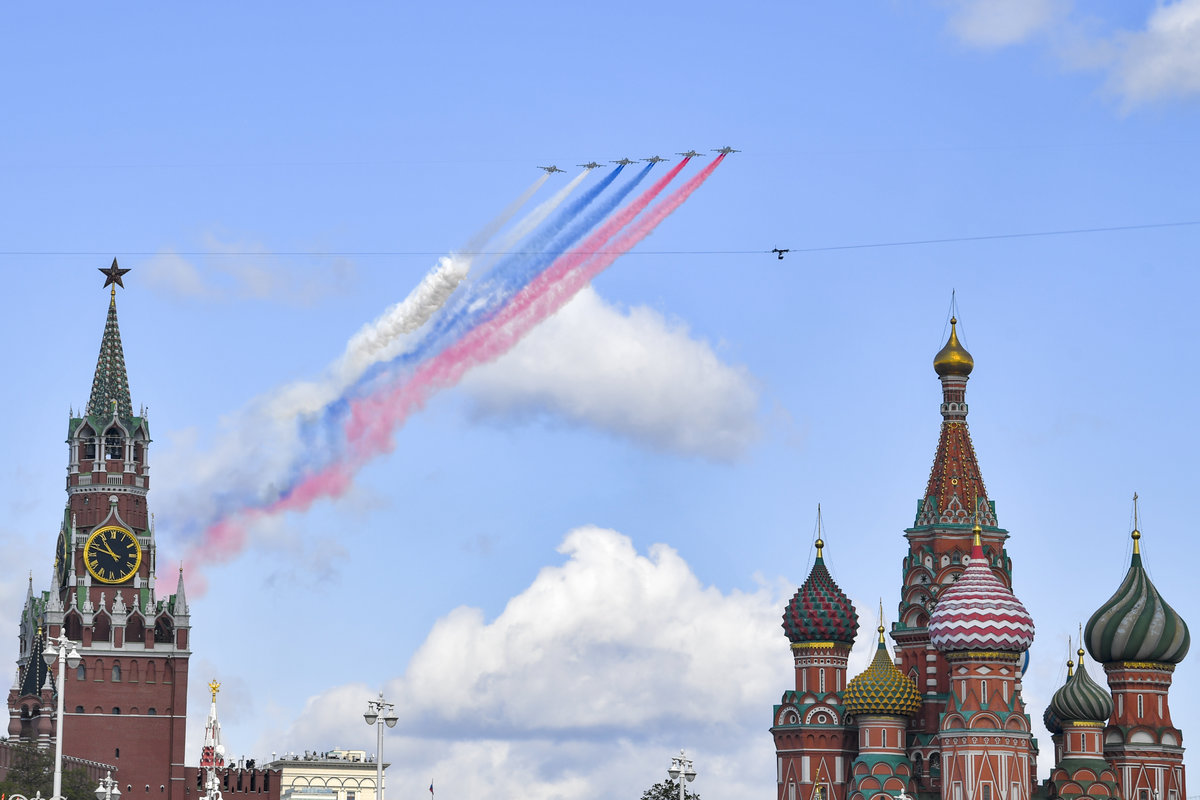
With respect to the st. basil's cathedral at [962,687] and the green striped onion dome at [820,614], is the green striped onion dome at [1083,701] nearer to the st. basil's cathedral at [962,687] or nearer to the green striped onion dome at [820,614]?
the st. basil's cathedral at [962,687]

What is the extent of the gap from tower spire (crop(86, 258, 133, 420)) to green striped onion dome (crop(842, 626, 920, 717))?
69.4 meters

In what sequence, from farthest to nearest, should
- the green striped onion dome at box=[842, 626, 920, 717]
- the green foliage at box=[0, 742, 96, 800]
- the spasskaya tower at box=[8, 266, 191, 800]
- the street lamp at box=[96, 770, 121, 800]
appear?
1. the spasskaya tower at box=[8, 266, 191, 800]
2. the green foliage at box=[0, 742, 96, 800]
3. the green striped onion dome at box=[842, 626, 920, 717]
4. the street lamp at box=[96, 770, 121, 800]

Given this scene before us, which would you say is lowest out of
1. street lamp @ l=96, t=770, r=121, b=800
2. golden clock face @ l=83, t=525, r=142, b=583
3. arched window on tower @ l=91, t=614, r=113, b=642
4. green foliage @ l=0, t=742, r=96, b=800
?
street lamp @ l=96, t=770, r=121, b=800

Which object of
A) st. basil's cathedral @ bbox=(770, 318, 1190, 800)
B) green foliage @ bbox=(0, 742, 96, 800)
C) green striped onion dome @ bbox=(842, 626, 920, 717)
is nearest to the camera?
st. basil's cathedral @ bbox=(770, 318, 1190, 800)

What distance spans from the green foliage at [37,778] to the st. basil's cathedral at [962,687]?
46578mm

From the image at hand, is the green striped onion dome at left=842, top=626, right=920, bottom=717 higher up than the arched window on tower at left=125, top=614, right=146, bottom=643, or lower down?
lower down

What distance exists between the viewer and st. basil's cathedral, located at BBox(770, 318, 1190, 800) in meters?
142

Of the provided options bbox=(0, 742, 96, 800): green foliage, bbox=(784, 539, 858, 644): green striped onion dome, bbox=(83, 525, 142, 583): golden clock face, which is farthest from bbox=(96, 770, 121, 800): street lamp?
bbox=(83, 525, 142, 583): golden clock face

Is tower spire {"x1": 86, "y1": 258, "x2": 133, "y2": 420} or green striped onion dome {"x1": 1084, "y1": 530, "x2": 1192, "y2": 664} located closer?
green striped onion dome {"x1": 1084, "y1": 530, "x2": 1192, "y2": 664}

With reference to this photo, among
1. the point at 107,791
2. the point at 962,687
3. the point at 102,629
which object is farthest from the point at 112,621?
the point at 107,791

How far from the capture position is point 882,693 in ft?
484

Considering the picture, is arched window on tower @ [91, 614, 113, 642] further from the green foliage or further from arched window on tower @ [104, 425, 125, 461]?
the green foliage

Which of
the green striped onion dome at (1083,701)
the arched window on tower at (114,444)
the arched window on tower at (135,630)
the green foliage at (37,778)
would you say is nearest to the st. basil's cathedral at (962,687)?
the green striped onion dome at (1083,701)

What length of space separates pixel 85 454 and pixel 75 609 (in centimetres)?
1326
